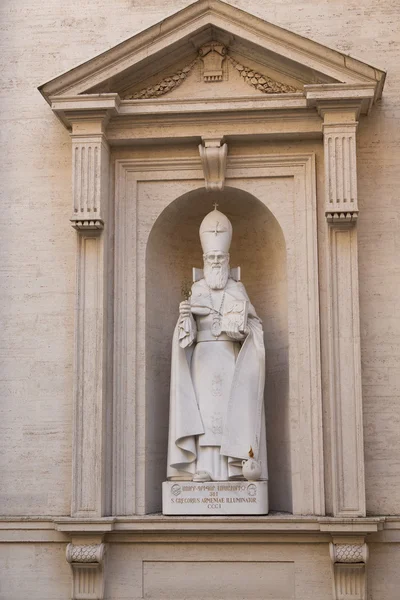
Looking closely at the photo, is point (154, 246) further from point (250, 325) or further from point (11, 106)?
point (11, 106)

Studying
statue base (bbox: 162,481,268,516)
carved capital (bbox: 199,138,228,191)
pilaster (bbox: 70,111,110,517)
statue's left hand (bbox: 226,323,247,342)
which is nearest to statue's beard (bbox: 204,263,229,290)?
statue's left hand (bbox: 226,323,247,342)

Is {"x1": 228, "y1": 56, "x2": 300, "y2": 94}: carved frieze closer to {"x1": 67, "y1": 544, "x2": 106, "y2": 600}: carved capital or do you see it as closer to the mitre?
the mitre

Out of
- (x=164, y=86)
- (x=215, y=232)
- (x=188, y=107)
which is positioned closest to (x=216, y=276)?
(x=215, y=232)

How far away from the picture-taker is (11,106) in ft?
36.6

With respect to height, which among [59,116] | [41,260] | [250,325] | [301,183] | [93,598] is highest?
[59,116]

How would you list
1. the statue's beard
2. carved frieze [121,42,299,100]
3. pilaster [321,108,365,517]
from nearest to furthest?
pilaster [321,108,365,517]
the statue's beard
carved frieze [121,42,299,100]

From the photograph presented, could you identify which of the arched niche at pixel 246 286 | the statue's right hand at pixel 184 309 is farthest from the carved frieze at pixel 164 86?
the statue's right hand at pixel 184 309

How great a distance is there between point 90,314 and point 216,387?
4.43 ft

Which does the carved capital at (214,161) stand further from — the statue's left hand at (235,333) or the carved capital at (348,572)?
the carved capital at (348,572)

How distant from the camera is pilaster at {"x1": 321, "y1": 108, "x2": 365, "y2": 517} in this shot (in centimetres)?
986

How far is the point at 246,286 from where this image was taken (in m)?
11.4

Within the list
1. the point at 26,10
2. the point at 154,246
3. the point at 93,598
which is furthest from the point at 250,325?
the point at 26,10

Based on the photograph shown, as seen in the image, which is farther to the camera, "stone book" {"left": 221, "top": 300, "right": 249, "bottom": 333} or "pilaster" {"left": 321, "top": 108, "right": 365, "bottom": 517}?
"stone book" {"left": 221, "top": 300, "right": 249, "bottom": 333}

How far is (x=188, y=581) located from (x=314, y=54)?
16.2 feet
